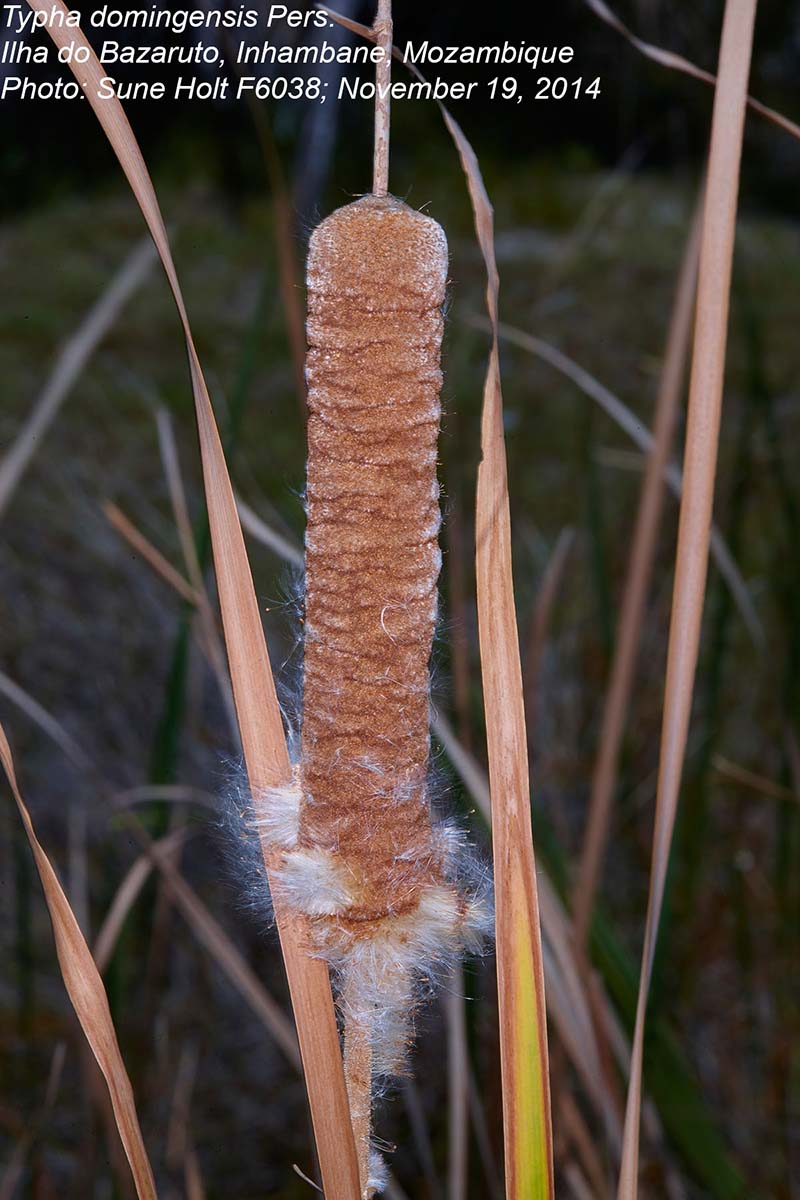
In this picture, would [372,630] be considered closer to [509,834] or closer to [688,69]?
[509,834]

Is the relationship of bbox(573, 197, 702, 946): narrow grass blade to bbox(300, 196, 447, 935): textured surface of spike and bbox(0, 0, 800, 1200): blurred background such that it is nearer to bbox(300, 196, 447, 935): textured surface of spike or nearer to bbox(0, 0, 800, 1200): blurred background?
bbox(0, 0, 800, 1200): blurred background

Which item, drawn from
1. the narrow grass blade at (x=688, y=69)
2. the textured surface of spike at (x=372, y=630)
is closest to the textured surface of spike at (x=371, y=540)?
the textured surface of spike at (x=372, y=630)

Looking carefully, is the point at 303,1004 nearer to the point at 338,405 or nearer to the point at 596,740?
the point at 338,405

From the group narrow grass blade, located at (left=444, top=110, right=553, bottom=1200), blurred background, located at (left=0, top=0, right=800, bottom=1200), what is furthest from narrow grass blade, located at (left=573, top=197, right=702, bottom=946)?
narrow grass blade, located at (left=444, top=110, right=553, bottom=1200)

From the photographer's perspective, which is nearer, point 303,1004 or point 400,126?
point 303,1004

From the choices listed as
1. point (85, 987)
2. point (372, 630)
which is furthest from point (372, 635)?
point (85, 987)

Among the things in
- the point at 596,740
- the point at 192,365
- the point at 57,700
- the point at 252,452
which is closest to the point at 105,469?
the point at 252,452
